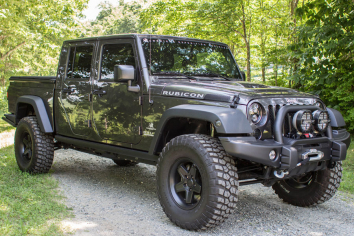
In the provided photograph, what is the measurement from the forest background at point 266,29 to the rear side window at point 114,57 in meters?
3.91

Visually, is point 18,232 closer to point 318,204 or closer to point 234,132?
point 234,132

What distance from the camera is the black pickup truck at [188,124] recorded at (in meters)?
3.20

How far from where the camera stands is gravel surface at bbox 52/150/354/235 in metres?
3.49

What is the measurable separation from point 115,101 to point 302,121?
221 cm

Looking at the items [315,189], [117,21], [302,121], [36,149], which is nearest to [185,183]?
[302,121]

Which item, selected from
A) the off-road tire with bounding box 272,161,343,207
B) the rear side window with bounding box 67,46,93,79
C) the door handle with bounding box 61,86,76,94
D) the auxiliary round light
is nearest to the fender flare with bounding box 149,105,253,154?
the auxiliary round light

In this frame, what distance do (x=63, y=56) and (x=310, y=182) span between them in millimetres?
3999

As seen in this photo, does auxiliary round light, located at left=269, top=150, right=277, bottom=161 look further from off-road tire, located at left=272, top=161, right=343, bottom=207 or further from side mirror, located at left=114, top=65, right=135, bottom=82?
side mirror, located at left=114, top=65, right=135, bottom=82

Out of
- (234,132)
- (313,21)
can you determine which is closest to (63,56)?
(234,132)

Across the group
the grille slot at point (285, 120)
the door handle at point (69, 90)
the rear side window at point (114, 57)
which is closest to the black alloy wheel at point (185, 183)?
the grille slot at point (285, 120)

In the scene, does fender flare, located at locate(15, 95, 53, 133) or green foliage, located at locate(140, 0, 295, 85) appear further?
green foliage, located at locate(140, 0, 295, 85)

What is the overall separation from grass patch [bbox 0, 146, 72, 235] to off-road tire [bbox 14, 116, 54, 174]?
0.13 metres

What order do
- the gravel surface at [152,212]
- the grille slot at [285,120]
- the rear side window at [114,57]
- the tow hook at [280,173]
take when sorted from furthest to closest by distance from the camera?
the rear side window at [114,57] → the gravel surface at [152,212] → the grille slot at [285,120] → the tow hook at [280,173]

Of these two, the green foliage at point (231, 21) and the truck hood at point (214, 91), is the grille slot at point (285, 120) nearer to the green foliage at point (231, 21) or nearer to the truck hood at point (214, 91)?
the truck hood at point (214, 91)
